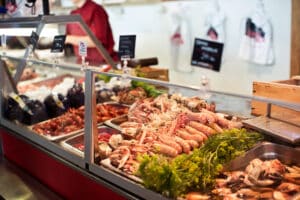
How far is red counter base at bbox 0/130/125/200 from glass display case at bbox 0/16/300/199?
48mm

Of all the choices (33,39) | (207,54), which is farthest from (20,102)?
(207,54)

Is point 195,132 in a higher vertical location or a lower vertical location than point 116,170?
higher

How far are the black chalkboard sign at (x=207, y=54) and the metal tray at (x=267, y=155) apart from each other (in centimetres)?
300

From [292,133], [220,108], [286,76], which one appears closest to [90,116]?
[220,108]

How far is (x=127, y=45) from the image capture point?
2.06 metres

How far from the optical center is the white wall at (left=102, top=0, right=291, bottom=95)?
3900 millimetres

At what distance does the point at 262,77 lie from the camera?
4168 millimetres

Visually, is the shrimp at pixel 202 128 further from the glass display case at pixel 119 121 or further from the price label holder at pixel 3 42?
the price label holder at pixel 3 42

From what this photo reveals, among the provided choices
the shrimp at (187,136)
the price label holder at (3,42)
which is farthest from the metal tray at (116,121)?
the price label holder at (3,42)

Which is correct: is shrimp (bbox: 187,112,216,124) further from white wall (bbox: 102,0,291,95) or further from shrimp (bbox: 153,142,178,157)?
white wall (bbox: 102,0,291,95)

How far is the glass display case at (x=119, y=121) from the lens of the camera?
1719mm

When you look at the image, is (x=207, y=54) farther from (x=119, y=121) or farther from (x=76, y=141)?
(x=76, y=141)

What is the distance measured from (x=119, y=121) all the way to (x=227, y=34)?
2527mm

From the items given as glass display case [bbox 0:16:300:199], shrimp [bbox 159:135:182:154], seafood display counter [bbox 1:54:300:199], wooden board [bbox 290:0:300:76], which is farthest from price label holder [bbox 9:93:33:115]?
wooden board [bbox 290:0:300:76]
